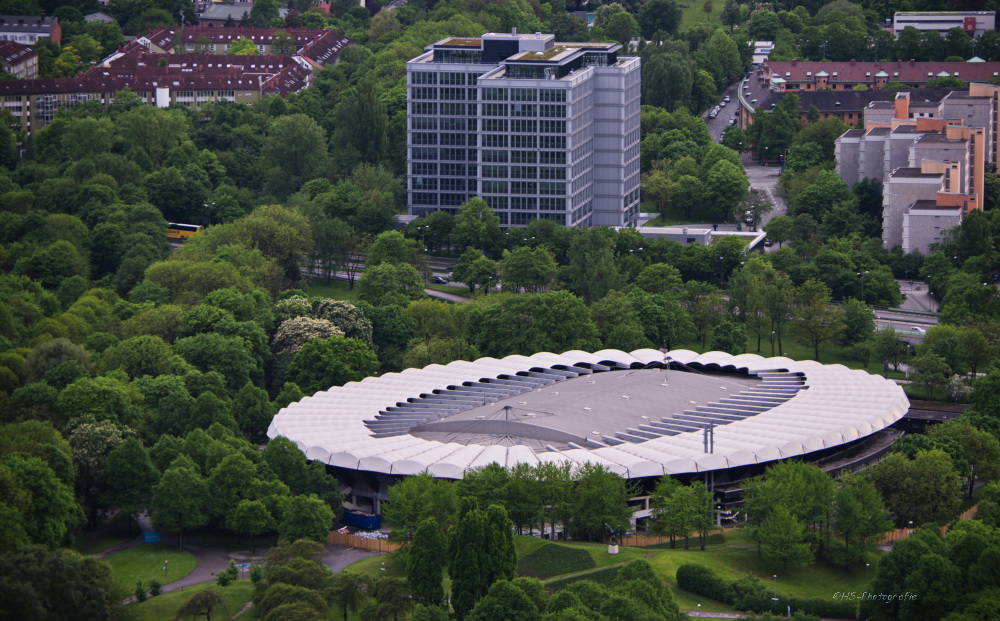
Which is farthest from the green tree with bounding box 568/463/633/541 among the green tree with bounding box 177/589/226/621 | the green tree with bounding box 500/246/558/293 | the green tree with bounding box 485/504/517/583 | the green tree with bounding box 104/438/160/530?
the green tree with bounding box 500/246/558/293

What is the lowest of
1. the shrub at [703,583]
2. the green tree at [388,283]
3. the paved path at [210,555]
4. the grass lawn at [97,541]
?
the paved path at [210,555]

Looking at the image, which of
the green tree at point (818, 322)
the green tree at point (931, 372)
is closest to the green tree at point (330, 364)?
the green tree at point (818, 322)

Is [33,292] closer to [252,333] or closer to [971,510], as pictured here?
[252,333]

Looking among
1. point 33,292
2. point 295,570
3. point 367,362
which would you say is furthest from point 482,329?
point 295,570

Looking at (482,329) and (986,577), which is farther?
(482,329)

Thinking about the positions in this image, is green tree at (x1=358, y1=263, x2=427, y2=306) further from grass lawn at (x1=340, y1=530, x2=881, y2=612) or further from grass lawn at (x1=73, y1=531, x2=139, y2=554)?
grass lawn at (x1=340, y1=530, x2=881, y2=612)

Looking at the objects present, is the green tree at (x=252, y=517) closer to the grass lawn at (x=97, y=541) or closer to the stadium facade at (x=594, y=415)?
the grass lawn at (x=97, y=541)
